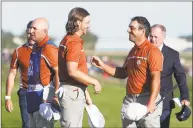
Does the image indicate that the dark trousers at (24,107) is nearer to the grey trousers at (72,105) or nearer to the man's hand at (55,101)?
the man's hand at (55,101)

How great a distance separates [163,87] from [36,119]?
1.77 meters

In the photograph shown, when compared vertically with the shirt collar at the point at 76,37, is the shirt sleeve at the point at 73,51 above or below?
below

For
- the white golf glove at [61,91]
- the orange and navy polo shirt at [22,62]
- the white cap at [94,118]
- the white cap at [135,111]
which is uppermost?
the orange and navy polo shirt at [22,62]

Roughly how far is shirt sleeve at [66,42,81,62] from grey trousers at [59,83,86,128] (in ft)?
1.26

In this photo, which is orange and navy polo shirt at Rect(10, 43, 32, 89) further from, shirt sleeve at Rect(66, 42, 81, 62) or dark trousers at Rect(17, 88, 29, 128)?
shirt sleeve at Rect(66, 42, 81, 62)

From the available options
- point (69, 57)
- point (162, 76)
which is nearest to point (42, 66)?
point (69, 57)

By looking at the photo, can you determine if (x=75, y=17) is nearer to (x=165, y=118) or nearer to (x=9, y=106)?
(x=165, y=118)

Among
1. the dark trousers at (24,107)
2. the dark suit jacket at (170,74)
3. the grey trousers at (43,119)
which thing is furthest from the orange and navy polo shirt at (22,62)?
the dark suit jacket at (170,74)

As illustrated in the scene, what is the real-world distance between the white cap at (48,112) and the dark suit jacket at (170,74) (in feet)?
5.13

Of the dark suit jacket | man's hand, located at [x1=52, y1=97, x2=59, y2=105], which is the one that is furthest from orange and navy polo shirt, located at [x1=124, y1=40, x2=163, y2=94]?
the dark suit jacket

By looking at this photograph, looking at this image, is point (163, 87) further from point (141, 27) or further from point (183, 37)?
point (183, 37)

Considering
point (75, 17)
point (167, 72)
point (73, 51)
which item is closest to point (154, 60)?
point (73, 51)

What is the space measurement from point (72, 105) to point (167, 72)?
67.8 inches

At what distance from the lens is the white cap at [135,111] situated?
7711 mm
